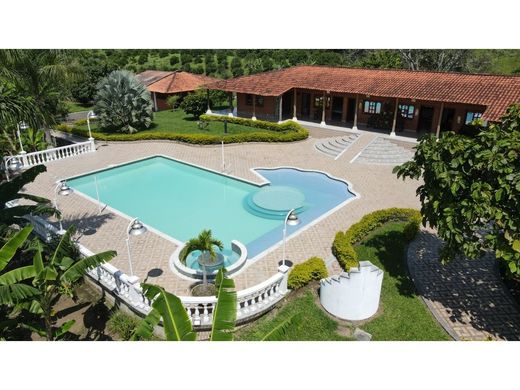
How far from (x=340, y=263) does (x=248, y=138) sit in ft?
56.0

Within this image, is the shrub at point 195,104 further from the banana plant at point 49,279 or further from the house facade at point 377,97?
the banana plant at point 49,279

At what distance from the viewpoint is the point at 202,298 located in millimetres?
10406

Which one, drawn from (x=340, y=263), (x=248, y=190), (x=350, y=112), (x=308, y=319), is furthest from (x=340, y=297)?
(x=350, y=112)

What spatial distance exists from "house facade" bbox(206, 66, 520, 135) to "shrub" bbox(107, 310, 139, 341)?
71.7 feet

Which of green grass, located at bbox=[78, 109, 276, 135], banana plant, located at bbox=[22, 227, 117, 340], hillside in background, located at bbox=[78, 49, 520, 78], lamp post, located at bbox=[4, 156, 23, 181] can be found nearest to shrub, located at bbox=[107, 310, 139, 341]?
banana plant, located at bbox=[22, 227, 117, 340]

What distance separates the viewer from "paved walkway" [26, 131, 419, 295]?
13.6m

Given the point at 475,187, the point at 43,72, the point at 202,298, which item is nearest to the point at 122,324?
the point at 202,298

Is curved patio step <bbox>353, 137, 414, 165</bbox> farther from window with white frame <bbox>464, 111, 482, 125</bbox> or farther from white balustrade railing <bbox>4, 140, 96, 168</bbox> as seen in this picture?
white balustrade railing <bbox>4, 140, 96, 168</bbox>

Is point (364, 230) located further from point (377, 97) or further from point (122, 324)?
point (377, 97)

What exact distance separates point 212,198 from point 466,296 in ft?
41.0

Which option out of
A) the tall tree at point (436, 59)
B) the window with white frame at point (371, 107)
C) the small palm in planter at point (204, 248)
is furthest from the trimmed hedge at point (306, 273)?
the tall tree at point (436, 59)

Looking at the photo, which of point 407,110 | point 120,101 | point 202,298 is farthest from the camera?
point 120,101

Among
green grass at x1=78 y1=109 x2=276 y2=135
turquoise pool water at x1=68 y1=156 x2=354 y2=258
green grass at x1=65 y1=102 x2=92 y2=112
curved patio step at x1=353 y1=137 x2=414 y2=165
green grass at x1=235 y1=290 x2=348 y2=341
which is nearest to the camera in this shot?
green grass at x1=235 y1=290 x2=348 y2=341

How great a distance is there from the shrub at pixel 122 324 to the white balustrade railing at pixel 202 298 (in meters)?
0.33
